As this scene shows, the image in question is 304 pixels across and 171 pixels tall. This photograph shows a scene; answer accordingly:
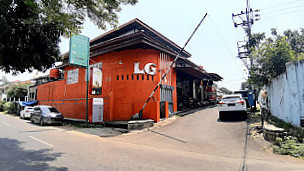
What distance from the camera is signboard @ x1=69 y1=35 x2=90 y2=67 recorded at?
13.3 meters

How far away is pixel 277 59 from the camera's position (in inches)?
421

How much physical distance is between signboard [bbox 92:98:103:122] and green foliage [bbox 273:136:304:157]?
12154 millimetres

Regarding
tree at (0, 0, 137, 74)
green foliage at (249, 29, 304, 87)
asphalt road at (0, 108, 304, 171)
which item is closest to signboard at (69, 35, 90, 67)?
tree at (0, 0, 137, 74)

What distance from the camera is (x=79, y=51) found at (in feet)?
45.7

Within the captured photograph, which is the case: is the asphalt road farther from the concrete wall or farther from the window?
the window

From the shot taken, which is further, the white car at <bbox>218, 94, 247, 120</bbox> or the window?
the window

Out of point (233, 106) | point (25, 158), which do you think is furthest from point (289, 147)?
point (25, 158)

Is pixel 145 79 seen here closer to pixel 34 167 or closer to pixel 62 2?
pixel 62 2

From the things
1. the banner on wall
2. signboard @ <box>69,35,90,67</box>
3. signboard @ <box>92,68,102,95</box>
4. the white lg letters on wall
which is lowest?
the banner on wall

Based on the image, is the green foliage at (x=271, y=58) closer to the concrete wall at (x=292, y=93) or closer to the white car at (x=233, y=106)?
the concrete wall at (x=292, y=93)

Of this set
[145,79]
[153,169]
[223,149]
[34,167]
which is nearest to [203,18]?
[145,79]

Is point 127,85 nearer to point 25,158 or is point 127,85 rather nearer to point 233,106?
point 233,106

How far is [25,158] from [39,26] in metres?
4.62

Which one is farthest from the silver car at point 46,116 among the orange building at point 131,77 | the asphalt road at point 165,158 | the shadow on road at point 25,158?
the shadow on road at point 25,158
